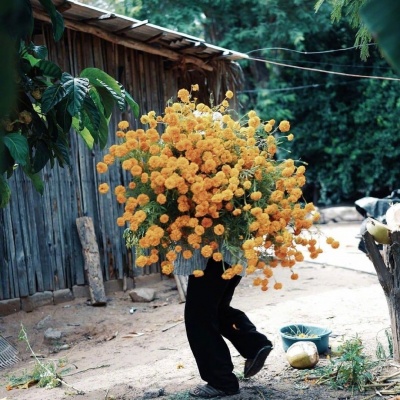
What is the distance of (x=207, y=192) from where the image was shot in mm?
2998

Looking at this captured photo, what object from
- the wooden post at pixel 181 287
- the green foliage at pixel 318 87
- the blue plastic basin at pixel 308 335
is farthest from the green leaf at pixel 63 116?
the green foliage at pixel 318 87

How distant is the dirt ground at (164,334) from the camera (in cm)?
398

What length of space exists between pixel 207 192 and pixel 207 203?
0.30 ft

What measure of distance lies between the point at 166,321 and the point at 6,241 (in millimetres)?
1833

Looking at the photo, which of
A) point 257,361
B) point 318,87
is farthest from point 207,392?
point 318,87

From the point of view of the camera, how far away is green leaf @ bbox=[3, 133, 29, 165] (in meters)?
2.46

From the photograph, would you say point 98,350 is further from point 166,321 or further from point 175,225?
point 175,225

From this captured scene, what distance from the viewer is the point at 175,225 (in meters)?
3.04

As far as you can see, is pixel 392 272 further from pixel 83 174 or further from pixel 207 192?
pixel 83 174

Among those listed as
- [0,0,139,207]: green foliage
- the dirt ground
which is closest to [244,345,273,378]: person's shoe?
the dirt ground

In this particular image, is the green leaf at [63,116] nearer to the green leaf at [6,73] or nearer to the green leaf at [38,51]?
the green leaf at [38,51]

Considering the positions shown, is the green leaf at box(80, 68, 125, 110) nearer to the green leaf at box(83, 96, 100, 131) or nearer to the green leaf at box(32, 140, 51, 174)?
the green leaf at box(83, 96, 100, 131)

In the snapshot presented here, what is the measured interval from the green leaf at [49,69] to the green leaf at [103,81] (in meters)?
0.14

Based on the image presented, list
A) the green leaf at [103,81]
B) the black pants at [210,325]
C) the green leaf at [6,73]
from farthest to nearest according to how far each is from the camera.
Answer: the black pants at [210,325], the green leaf at [103,81], the green leaf at [6,73]
